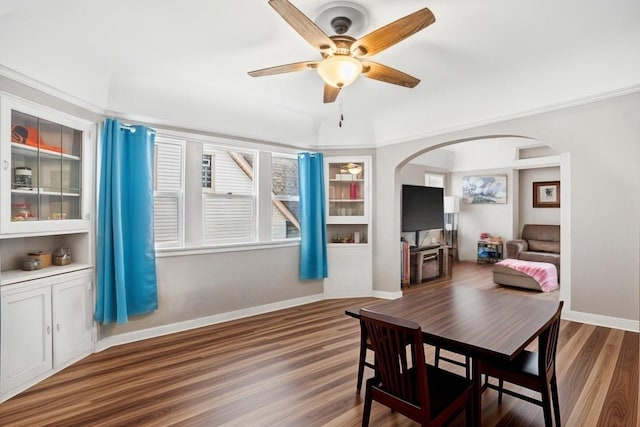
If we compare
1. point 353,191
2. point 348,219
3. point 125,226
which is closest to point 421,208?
point 353,191

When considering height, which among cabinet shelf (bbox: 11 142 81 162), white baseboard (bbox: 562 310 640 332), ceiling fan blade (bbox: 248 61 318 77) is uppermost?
ceiling fan blade (bbox: 248 61 318 77)

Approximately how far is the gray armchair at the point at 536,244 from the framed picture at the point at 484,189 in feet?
3.22

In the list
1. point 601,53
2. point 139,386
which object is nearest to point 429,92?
point 601,53

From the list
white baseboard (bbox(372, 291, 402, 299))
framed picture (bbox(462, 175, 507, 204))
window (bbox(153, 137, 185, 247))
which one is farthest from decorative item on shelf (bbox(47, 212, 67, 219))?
framed picture (bbox(462, 175, 507, 204))

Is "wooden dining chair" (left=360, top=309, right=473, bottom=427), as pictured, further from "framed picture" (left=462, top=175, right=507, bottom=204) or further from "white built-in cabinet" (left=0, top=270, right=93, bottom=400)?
"framed picture" (left=462, top=175, right=507, bottom=204)

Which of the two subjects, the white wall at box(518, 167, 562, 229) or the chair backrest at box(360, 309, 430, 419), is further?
the white wall at box(518, 167, 562, 229)

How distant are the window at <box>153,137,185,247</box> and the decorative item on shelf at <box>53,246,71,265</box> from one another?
0.84m

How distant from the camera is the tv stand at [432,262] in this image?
6.30 meters

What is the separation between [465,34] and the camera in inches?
108

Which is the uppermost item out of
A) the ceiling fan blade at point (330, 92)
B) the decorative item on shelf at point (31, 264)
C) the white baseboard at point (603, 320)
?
the ceiling fan blade at point (330, 92)

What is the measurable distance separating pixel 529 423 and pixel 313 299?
332 cm

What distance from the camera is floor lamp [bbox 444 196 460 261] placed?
27.9 feet

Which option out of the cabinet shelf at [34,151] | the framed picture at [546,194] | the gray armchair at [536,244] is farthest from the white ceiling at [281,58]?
the framed picture at [546,194]

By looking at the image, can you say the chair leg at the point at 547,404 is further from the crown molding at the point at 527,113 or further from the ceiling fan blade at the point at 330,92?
the crown molding at the point at 527,113
